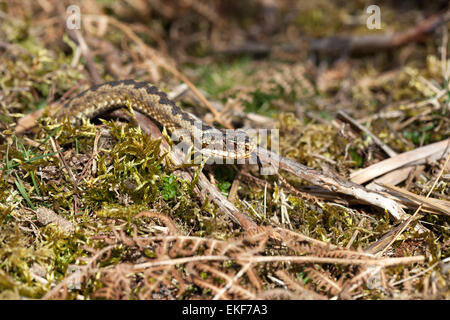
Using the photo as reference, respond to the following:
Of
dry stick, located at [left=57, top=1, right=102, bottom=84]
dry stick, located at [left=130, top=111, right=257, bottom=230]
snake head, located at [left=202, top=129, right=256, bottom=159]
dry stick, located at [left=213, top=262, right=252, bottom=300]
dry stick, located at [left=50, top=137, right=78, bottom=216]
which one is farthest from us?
dry stick, located at [left=57, top=1, right=102, bottom=84]

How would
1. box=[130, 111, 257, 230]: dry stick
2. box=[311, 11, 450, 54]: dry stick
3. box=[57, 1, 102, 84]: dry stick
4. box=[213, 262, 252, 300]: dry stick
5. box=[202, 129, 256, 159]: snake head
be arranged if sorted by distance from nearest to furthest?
box=[213, 262, 252, 300]: dry stick → box=[130, 111, 257, 230]: dry stick → box=[202, 129, 256, 159]: snake head → box=[57, 1, 102, 84]: dry stick → box=[311, 11, 450, 54]: dry stick

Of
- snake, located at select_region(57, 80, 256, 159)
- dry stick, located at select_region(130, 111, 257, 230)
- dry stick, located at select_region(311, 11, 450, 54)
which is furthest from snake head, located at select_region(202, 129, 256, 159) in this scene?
dry stick, located at select_region(311, 11, 450, 54)

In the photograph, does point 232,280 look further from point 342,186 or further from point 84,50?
point 84,50

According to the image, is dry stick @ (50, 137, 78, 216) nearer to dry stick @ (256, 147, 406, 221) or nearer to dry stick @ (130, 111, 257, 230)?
dry stick @ (130, 111, 257, 230)

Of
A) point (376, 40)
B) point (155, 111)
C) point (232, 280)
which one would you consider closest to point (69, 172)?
point (155, 111)

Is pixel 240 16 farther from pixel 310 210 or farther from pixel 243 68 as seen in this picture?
pixel 310 210

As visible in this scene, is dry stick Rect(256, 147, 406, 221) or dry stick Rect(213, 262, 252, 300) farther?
dry stick Rect(256, 147, 406, 221)

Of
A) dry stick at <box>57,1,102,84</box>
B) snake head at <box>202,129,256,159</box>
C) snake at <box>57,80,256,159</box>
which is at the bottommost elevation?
snake head at <box>202,129,256,159</box>
